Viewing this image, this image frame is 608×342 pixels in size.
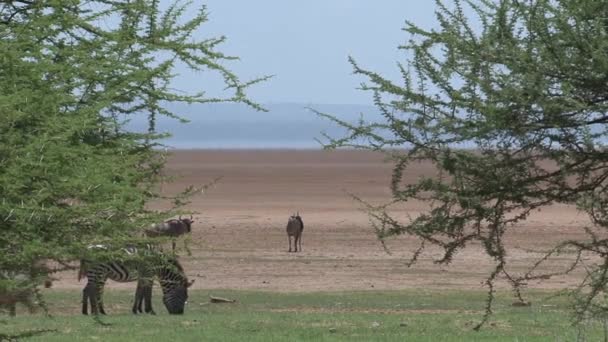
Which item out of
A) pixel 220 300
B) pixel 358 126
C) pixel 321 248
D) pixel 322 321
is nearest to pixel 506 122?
pixel 358 126

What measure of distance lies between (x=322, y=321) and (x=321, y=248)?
19175mm

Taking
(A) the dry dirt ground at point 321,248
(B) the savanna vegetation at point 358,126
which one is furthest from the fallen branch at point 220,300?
(B) the savanna vegetation at point 358,126

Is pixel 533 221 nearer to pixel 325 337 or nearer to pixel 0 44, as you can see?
pixel 325 337

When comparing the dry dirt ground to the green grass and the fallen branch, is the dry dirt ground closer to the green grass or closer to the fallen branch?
the green grass

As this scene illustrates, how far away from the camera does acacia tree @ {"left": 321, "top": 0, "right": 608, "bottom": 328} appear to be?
7.63m

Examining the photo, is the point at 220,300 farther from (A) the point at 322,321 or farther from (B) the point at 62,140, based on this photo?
(B) the point at 62,140

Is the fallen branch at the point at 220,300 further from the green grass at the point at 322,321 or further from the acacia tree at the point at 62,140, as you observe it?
the acacia tree at the point at 62,140

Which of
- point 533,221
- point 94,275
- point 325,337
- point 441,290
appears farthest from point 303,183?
point 325,337

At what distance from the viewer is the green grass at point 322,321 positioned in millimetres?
13992

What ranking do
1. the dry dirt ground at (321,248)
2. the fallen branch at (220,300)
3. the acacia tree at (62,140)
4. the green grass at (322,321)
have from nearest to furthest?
1. the acacia tree at (62,140)
2. the green grass at (322,321)
3. the fallen branch at (220,300)
4. the dry dirt ground at (321,248)

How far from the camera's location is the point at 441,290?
2450cm

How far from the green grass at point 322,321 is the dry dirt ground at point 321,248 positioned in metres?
1.15

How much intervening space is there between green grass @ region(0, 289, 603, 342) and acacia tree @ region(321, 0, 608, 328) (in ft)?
8.61

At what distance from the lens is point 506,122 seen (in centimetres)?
786
